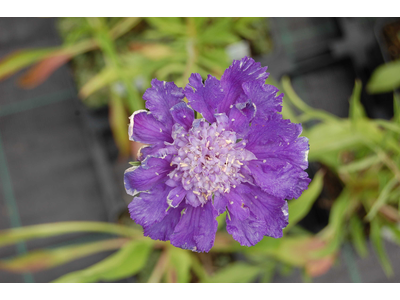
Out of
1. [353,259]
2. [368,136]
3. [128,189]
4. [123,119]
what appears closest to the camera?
[128,189]

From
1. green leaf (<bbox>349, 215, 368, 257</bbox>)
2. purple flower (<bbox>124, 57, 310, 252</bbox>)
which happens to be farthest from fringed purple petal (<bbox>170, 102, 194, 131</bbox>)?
green leaf (<bbox>349, 215, 368, 257</bbox>)

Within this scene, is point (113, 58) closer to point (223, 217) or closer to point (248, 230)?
point (223, 217)

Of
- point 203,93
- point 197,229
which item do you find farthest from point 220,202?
point 203,93

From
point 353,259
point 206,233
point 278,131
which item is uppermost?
point 278,131

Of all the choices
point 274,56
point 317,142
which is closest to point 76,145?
point 274,56

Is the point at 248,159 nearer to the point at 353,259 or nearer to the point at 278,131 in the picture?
the point at 278,131

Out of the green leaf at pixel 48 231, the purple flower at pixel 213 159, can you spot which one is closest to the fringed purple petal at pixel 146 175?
the purple flower at pixel 213 159

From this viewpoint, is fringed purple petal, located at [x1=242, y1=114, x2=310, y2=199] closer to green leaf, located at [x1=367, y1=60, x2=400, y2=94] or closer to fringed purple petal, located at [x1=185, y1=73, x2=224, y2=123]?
fringed purple petal, located at [x1=185, y1=73, x2=224, y2=123]
